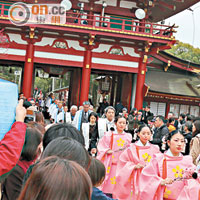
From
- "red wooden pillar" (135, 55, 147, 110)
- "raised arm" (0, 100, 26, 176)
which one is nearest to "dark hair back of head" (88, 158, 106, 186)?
"raised arm" (0, 100, 26, 176)

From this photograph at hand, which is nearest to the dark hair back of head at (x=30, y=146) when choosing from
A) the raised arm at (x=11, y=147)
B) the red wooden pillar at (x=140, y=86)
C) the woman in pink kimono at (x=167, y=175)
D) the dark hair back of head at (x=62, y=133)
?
the dark hair back of head at (x=62, y=133)

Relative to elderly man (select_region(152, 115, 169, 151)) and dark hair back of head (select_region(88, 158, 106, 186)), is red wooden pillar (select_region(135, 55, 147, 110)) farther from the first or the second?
dark hair back of head (select_region(88, 158, 106, 186))

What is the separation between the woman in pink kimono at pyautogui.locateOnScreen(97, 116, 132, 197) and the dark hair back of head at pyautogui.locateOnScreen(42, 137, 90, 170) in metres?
3.67

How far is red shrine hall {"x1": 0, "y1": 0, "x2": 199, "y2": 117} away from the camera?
1436 centimetres

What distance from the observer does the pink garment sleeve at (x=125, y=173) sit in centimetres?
488

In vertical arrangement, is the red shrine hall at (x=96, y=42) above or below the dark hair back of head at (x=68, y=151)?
above

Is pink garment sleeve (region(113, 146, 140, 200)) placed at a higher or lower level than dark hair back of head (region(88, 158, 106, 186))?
lower

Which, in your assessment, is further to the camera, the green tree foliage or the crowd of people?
the green tree foliage

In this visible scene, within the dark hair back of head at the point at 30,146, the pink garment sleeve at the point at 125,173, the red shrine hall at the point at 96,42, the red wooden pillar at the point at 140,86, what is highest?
the red shrine hall at the point at 96,42

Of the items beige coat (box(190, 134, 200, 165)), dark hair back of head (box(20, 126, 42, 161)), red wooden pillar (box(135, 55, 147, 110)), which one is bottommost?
beige coat (box(190, 134, 200, 165))

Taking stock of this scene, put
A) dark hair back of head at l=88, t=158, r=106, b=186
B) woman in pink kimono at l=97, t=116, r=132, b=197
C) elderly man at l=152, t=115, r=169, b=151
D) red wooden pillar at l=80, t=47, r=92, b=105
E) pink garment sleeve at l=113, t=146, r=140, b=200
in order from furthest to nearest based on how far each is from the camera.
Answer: red wooden pillar at l=80, t=47, r=92, b=105
elderly man at l=152, t=115, r=169, b=151
woman in pink kimono at l=97, t=116, r=132, b=197
pink garment sleeve at l=113, t=146, r=140, b=200
dark hair back of head at l=88, t=158, r=106, b=186

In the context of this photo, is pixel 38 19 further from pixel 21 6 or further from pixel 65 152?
pixel 65 152

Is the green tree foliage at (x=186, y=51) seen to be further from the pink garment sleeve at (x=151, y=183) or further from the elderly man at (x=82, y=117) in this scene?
the pink garment sleeve at (x=151, y=183)

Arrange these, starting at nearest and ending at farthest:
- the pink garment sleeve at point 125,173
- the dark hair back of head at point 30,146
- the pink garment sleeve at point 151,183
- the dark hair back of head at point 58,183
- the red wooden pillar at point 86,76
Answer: the dark hair back of head at point 58,183 → the dark hair back of head at point 30,146 → the pink garment sleeve at point 151,183 → the pink garment sleeve at point 125,173 → the red wooden pillar at point 86,76
